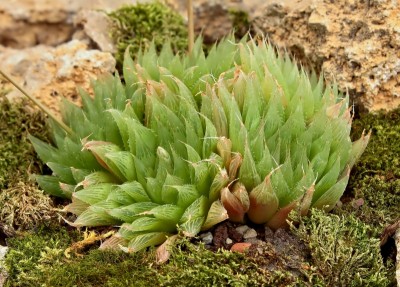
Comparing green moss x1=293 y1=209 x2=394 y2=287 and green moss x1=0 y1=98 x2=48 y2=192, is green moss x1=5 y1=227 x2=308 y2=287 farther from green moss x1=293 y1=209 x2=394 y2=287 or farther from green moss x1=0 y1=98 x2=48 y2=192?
green moss x1=0 y1=98 x2=48 y2=192

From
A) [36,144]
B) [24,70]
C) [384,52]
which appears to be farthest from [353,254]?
[24,70]

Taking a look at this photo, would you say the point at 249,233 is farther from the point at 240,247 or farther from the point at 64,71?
the point at 64,71

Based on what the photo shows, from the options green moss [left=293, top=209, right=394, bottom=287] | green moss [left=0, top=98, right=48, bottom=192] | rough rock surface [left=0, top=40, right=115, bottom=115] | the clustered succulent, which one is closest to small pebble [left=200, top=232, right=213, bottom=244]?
the clustered succulent

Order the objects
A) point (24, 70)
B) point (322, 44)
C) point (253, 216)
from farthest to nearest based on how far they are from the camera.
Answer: point (24, 70)
point (322, 44)
point (253, 216)

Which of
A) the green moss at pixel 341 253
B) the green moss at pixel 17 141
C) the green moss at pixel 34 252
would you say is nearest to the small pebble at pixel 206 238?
the green moss at pixel 341 253

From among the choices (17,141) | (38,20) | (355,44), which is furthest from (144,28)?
(355,44)

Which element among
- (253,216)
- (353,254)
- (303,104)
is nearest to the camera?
(353,254)

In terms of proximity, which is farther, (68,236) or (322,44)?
(322,44)

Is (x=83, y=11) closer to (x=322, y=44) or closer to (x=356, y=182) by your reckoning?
(x=322, y=44)
